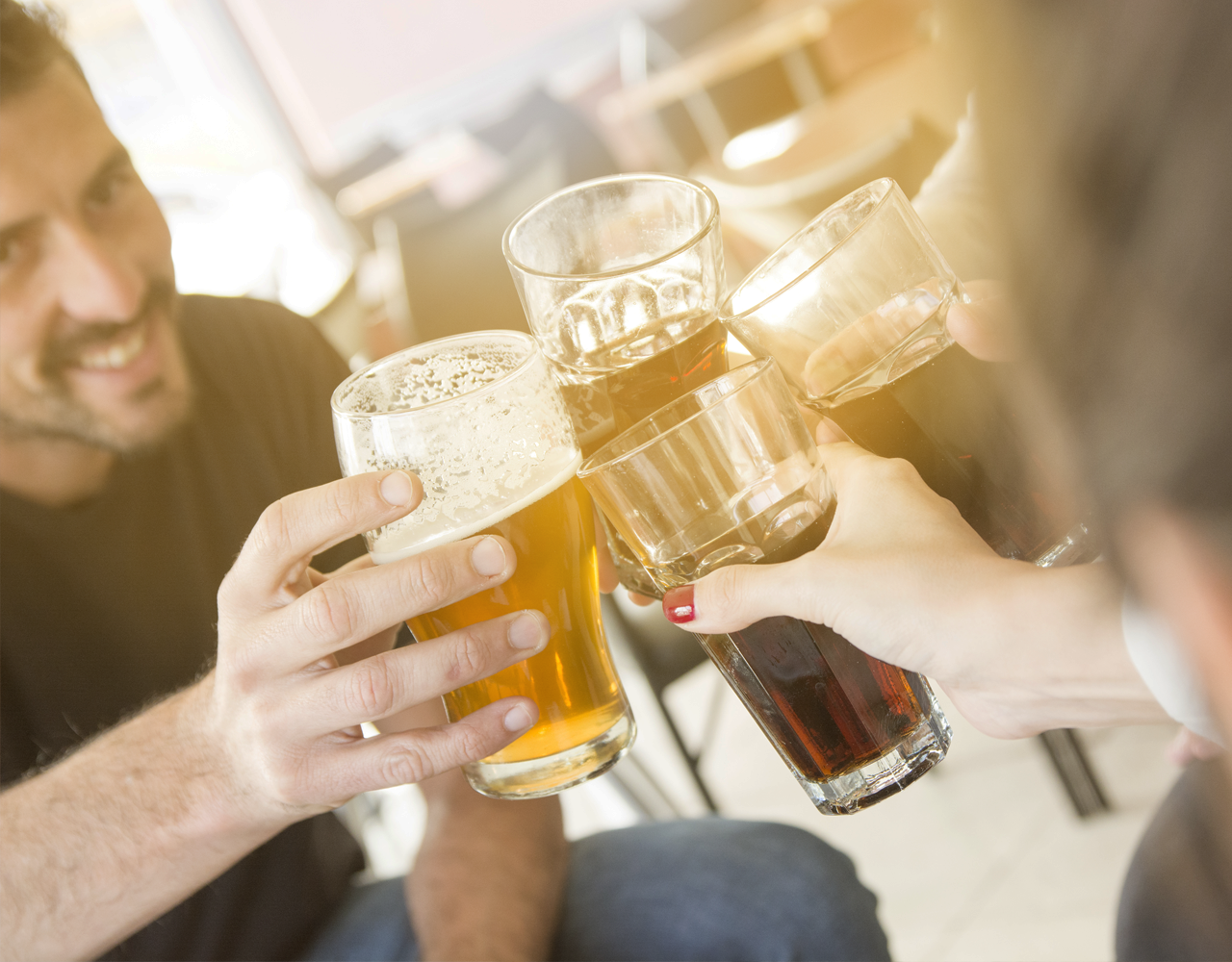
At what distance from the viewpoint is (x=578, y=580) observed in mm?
793

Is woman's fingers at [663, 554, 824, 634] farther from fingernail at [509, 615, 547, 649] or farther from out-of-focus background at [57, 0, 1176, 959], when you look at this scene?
out-of-focus background at [57, 0, 1176, 959]

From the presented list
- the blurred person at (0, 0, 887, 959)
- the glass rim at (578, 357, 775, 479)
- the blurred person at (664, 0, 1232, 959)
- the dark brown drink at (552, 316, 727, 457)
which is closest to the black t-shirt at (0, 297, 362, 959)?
the blurred person at (0, 0, 887, 959)

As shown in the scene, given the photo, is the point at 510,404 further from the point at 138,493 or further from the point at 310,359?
the point at 310,359

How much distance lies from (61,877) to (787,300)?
2.66 feet

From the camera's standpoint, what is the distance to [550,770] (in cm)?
77

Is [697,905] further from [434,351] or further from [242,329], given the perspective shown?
[242,329]

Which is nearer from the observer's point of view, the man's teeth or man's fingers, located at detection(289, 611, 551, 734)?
man's fingers, located at detection(289, 611, 551, 734)

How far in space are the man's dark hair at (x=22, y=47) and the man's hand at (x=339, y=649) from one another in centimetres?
80

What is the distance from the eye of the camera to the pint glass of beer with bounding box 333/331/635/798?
68 cm

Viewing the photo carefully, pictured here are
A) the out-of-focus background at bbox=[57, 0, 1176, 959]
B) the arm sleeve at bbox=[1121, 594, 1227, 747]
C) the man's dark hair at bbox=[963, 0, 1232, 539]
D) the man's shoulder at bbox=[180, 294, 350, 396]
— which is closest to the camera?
the man's dark hair at bbox=[963, 0, 1232, 539]

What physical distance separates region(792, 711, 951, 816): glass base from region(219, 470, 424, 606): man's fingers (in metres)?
0.38

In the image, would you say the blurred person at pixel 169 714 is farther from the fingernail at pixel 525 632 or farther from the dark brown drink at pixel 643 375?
the dark brown drink at pixel 643 375

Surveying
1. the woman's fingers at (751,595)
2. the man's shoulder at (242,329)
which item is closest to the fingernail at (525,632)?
the woman's fingers at (751,595)

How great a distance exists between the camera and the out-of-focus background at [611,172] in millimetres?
1621
